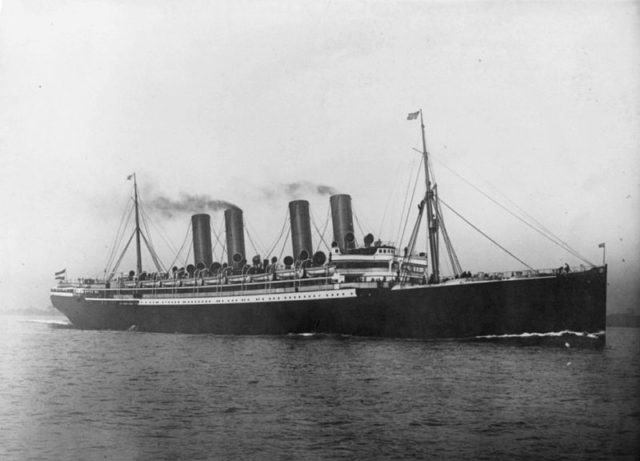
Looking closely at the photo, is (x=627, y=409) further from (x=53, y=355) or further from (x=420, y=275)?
(x=53, y=355)

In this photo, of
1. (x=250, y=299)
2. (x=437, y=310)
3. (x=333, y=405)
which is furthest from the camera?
(x=250, y=299)

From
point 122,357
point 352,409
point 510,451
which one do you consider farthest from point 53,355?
point 510,451

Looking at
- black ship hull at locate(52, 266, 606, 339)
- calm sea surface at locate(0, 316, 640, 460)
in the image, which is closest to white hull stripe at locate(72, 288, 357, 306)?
black ship hull at locate(52, 266, 606, 339)

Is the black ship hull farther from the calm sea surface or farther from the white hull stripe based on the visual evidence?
the calm sea surface

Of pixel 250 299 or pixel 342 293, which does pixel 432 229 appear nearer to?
pixel 342 293

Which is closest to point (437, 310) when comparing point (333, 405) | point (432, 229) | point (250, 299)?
point (432, 229)

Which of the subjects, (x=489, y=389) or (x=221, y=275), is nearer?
(x=489, y=389)

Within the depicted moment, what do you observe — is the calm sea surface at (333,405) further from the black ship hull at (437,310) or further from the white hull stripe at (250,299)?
the white hull stripe at (250,299)
